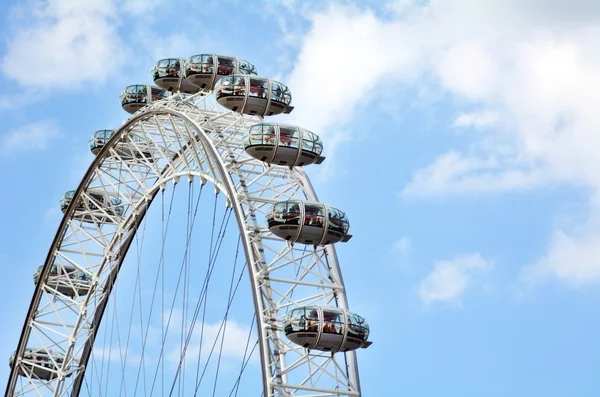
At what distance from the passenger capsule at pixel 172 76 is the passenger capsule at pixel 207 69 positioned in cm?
229

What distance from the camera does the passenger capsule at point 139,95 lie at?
55.3 meters

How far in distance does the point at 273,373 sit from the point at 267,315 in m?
1.75

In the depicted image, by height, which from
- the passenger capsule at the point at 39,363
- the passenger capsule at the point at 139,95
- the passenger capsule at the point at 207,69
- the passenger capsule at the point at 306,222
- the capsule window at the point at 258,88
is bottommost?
the passenger capsule at the point at 306,222

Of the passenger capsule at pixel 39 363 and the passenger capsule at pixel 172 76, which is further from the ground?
the passenger capsule at pixel 172 76

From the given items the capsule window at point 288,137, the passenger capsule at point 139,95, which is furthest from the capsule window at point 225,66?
the capsule window at point 288,137

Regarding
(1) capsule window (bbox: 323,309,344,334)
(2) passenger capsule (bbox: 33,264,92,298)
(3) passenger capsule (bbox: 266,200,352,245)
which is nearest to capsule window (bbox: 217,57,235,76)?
(3) passenger capsule (bbox: 266,200,352,245)

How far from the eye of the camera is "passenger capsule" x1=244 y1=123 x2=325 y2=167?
4172 centimetres

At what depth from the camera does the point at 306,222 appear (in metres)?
40.3

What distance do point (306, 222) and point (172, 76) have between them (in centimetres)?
1324

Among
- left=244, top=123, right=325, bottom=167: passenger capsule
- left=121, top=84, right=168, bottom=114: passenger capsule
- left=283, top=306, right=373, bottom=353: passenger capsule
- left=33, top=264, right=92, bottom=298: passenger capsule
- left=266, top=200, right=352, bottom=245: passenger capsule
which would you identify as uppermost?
left=121, top=84, right=168, bottom=114: passenger capsule

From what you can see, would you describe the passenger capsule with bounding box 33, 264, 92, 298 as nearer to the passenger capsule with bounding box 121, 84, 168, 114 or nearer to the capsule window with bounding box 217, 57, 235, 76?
the passenger capsule with bounding box 121, 84, 168, 114

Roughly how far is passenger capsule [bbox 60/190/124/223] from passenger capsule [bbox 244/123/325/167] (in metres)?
16.9

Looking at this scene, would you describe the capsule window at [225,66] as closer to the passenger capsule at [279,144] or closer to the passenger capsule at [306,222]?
the passenger capsule at [279,144]

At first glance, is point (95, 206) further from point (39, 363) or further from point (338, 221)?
point (338, 221)
